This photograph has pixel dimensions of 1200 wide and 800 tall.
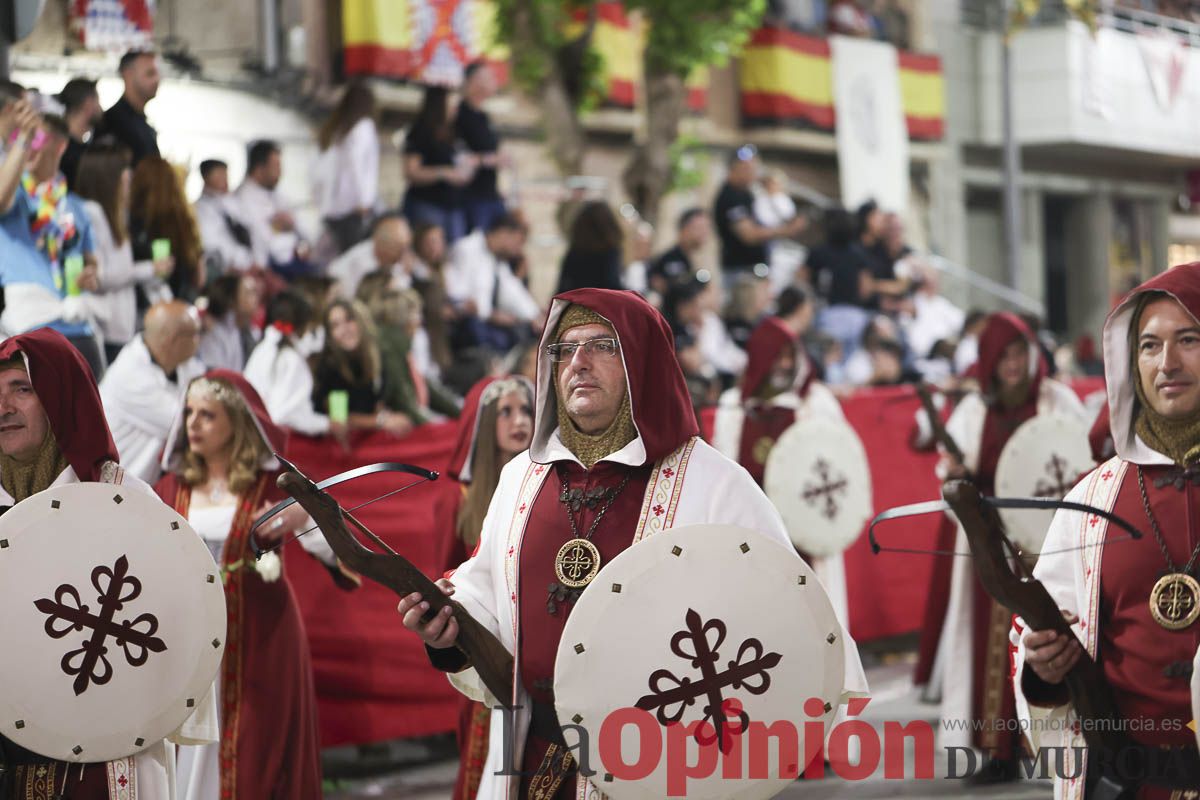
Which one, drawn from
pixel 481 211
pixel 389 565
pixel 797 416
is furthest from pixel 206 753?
pixel 481 211

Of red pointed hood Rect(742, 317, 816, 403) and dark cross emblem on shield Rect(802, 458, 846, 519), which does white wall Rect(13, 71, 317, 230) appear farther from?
dark cross emblem on shield Rect(802, 458, 846, 519)

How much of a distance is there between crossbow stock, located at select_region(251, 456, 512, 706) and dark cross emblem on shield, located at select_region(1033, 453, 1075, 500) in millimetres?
3813

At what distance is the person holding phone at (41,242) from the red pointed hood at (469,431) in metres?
1.89

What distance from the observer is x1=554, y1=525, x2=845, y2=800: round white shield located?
12.3 ft

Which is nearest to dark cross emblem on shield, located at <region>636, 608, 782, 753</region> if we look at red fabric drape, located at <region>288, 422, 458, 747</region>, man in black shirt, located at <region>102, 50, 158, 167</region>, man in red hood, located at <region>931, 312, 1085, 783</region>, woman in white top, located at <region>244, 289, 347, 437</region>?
red fabric drape, located at <region>288, 422, 458, 747</region>

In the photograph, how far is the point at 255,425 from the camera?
20.0 feet

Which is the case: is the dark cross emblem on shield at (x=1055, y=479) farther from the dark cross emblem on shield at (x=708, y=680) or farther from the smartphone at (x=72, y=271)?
the smartphone at (x=72, y=271)

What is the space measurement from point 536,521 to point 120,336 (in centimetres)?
452

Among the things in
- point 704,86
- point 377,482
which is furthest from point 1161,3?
point 377,482

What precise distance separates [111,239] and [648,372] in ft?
15.3

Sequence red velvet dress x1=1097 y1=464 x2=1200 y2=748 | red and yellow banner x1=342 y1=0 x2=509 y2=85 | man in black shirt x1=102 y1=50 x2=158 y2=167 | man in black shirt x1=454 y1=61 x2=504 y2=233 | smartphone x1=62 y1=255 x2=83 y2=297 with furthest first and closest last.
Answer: red and yellow banner x1=342 y1=0 x2=509 y2=85
man in black shirt x1=454 y1=61 x2=504 y2=233
man in black shirt x1=102 y1=50 x2=158 y2=167
smartphone x1=62 y1=255 x2=83 y2=297
red velvet dress x1=1097 y1=464 x2=1200 y2=748

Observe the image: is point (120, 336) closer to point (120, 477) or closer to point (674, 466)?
point (120, 477)

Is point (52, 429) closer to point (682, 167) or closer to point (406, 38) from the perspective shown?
point (406, 38)

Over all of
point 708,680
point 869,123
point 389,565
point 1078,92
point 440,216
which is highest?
point 1078,92
